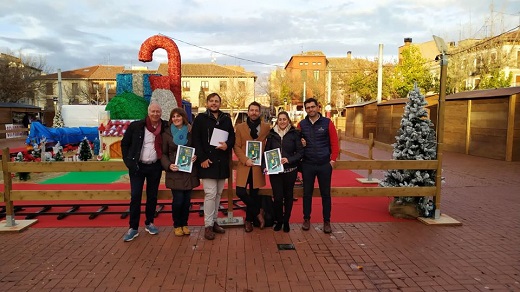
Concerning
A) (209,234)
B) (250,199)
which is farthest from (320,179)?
(209,234)

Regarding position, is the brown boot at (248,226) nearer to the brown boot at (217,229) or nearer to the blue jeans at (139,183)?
the brown boot at (217,229)

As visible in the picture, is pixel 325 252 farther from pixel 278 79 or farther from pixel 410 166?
pixel 278 79

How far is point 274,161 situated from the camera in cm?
494

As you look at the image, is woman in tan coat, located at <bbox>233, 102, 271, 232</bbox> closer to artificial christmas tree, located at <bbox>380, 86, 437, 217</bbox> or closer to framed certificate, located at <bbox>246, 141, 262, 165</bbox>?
framed certificate, located at <bbox>246, 141, 262, 165</bbox>

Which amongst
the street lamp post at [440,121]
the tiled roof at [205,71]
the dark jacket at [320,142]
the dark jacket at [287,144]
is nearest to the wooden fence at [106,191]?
the street lamp post at [440,121]

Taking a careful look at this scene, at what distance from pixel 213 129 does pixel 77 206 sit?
328 cm

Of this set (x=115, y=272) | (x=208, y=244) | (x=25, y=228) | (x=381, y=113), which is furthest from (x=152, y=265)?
(x=381, y=113)

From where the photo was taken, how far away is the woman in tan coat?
4984mm

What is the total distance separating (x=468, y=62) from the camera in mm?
29344

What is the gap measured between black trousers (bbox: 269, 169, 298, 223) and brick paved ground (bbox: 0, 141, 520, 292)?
0.89 feet

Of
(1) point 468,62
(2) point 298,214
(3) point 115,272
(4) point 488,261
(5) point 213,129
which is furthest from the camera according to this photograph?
(1) point 468,62

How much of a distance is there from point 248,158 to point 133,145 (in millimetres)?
1522

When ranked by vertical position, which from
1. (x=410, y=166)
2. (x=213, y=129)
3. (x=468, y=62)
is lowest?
(x=410, y=166)

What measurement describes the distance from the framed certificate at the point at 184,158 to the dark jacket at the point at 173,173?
10cm
